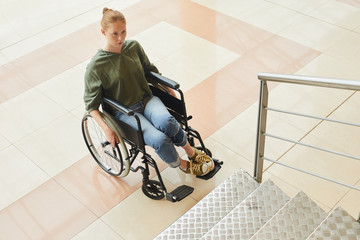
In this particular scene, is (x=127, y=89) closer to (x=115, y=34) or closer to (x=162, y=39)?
(x=115, y=34)

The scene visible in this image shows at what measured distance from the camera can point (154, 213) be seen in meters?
2.96

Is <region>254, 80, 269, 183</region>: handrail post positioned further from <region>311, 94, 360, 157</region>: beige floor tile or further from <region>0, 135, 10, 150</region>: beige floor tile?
<region>0, 135, 10, 150</region>: beige floor tile

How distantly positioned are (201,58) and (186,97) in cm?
57

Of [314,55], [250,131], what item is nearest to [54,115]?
[250,131]

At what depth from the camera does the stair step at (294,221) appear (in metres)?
2.05

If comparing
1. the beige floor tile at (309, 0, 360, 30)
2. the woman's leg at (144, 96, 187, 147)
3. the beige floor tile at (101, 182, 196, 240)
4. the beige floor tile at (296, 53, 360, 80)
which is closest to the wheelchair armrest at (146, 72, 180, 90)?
the woman's leg at (144, 96, 187, 147)

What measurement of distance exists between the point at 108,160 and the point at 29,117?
2.77 ft

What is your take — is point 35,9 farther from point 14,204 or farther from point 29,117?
point 14,204

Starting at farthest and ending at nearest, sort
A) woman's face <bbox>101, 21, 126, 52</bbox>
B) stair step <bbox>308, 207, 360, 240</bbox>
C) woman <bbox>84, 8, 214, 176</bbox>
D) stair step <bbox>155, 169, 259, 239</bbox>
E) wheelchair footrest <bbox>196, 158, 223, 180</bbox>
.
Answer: wheelchair footrest <bbox>196, 158, 223, 180</bbox> < woman <bbox>84, 8, 214, 176</bbox> < woman's face <bbox>101, 21, 126, 52</bbox> < stair step <bbox>155, 169, 259, 239</bbox> < stair step <bbox>308, 207, 360, 240</bbox>

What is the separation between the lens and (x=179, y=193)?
3012 mm

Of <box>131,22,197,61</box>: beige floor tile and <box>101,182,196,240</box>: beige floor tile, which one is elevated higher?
<box>131,22,197,61</box>: beige floor tile

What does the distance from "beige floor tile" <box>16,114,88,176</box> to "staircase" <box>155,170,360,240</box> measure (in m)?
1.28

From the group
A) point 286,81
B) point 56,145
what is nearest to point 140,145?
point 56,145

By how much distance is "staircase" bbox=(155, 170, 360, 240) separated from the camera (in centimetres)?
198
